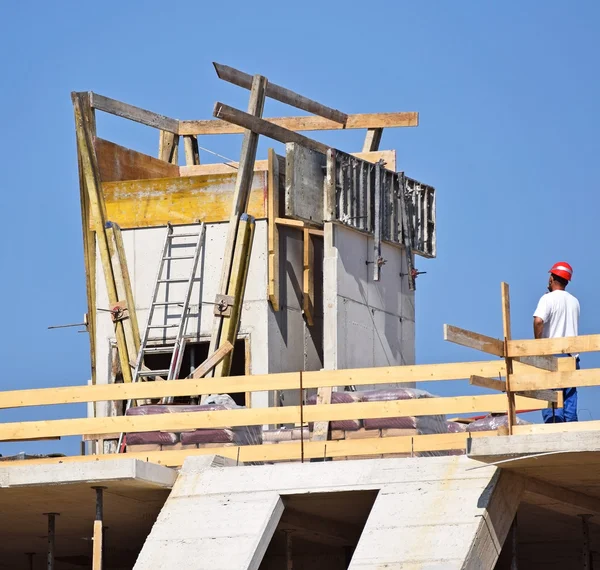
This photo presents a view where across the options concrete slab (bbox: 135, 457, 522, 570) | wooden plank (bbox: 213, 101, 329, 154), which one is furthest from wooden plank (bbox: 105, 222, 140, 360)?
concrete slab (bbox: 135, 457, 522, 570)

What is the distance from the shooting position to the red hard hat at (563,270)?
1516 centimetres

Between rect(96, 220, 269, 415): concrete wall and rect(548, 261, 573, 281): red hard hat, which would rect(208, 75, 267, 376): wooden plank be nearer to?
rect(96, 220, 269, 415): concrete wall

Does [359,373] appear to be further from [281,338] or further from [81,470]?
[281,338]

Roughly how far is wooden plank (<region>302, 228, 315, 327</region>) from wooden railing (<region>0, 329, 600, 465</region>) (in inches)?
213

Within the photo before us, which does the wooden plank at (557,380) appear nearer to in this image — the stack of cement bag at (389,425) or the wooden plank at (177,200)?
the stack of cement bag at (389,425)

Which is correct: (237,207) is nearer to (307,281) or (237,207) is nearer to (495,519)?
(307,281)

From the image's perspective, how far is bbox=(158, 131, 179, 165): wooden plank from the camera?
23.9m

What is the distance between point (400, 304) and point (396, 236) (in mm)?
1020

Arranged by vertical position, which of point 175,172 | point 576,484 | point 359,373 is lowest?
point 576,484

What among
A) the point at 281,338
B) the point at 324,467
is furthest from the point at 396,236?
the point at 324,467

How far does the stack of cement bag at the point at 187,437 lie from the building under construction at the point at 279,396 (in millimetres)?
29

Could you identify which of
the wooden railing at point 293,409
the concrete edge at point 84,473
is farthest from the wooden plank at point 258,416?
the concrete edge at point 84,473

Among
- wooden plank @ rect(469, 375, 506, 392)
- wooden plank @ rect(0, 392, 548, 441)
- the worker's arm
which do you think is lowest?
wooden plank @ rect(0, 392, 548, 441)

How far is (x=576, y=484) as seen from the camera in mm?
14453
